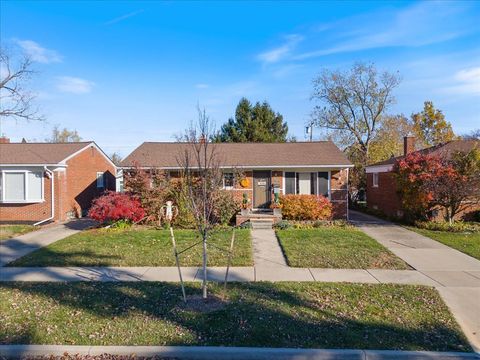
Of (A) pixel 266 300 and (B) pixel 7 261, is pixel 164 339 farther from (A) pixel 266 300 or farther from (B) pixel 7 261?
(B) pixel 7 261

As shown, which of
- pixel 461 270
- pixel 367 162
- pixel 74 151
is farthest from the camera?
pixel 367 162

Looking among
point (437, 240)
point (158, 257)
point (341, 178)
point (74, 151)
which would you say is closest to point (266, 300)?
point (158, 257)

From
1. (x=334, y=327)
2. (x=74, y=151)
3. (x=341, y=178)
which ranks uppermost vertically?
(x=74, y=151)

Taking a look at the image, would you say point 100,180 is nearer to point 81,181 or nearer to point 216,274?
point 81,181

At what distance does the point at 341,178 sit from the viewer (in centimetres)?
1798

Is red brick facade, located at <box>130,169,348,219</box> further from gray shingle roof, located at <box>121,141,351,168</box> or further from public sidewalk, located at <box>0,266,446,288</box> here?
public sidewalk, located at <box>0,266,446,288</box>

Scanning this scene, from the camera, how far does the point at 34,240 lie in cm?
1256

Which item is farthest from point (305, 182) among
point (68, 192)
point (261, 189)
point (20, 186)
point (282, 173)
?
point (20, 186)

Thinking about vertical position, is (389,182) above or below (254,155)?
below

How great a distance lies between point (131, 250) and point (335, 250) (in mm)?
5665

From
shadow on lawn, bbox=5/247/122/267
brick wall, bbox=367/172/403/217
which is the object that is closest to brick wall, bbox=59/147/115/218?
shadow on lawn, bbox=5/247/122/267

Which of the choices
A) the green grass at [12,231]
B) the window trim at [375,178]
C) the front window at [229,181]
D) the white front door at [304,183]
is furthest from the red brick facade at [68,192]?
the window trim at [375,178]

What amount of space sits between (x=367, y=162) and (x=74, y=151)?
23225 mm

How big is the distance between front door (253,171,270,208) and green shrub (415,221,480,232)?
6.65 meters
